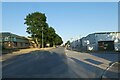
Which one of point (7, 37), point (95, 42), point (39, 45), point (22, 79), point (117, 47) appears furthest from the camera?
point (39, 45)

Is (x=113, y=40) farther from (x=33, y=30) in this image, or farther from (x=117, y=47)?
(x=33, y=30)

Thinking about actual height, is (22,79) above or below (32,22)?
below

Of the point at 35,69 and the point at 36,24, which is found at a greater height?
the point at 36,24

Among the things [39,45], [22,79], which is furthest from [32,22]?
[22,79]

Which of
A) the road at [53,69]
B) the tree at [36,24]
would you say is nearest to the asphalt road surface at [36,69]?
the road at [53,69]

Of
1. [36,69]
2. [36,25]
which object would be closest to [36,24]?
[36,25]

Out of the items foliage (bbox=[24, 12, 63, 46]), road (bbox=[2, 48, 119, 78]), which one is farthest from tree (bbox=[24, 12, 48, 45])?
road (bbox=[2, 48, 119, 78])

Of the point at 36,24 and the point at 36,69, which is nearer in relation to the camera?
the point at 36,69

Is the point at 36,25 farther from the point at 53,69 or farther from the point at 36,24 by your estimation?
the point at 53,69

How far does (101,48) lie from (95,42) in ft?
14.4

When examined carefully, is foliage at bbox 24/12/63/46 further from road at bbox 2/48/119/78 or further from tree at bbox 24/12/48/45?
road at bbox 2/48/119/78

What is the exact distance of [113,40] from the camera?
78.1 m

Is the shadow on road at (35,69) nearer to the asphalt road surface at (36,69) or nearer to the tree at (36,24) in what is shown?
the asphalt road surface at (36,69)

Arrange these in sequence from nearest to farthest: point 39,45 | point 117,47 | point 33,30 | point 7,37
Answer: point 117,47 → point 7,37 → point 33,30 → point 39,45
